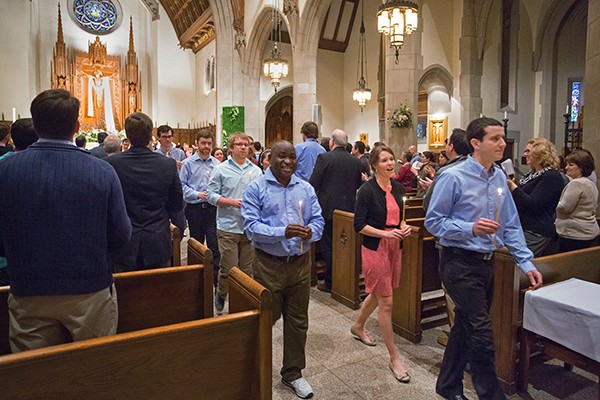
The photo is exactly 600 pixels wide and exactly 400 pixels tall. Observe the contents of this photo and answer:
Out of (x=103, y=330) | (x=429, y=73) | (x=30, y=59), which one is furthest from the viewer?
(x=30, y=59)

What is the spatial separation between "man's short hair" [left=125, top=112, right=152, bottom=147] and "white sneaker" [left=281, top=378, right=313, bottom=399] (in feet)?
6.05

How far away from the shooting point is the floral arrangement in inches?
367

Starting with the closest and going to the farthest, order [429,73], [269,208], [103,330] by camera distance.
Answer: [103,330] < [269,208] < [429,73]

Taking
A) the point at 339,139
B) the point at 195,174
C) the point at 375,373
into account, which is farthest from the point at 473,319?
the point at 195,174

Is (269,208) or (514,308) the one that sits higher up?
(269,208)

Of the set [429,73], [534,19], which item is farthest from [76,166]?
[534,19]

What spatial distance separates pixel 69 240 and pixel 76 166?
0.97ft

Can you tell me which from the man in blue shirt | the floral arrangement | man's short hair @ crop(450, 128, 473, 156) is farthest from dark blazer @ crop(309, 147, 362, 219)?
the floral arrangement

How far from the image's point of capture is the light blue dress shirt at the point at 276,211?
275 cm

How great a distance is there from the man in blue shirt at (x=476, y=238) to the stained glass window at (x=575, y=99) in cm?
1260

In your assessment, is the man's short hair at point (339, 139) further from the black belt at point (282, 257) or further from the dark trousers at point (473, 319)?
the dark trousers at point (473, 319)

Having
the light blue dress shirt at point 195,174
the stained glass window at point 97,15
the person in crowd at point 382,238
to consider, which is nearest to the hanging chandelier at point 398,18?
the light blue dress shirt at point 195,174

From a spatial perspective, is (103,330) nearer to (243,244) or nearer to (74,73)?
(243,244)

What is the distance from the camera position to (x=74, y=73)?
17.4 m
